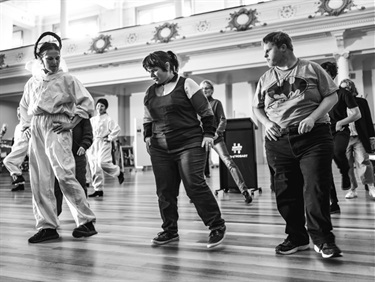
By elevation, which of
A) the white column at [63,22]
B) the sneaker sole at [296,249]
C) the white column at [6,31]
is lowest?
the sneaker sole at [296,249]

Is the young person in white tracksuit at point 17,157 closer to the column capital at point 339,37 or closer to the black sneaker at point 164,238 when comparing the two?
the black sneaker at point 164,238

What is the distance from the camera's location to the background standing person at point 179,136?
2.42 metres

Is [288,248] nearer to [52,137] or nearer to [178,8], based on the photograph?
[52,137]

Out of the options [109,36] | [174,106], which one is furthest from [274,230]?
[109,36]

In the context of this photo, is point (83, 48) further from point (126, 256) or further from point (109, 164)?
point (126, 256)

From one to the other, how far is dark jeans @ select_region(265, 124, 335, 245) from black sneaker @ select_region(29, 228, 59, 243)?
1.67 metres

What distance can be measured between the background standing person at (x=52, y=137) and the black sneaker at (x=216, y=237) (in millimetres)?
999

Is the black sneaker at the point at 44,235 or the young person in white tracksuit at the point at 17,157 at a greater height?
the young person in white tracksuit at the point at 17,157

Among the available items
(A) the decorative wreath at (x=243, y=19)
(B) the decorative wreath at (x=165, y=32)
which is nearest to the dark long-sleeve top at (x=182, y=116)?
(A) the decorative wreath at (x=243, y=19)

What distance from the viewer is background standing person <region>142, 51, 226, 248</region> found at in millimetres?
2422

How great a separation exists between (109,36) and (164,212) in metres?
12.5

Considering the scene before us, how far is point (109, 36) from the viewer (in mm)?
13922

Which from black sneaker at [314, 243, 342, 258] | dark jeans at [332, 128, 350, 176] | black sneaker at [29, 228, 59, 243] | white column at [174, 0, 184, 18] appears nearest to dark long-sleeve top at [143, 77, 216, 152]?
black sneaker at [314, 243, 342, 258]

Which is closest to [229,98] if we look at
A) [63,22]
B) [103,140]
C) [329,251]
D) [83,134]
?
[63,22]
